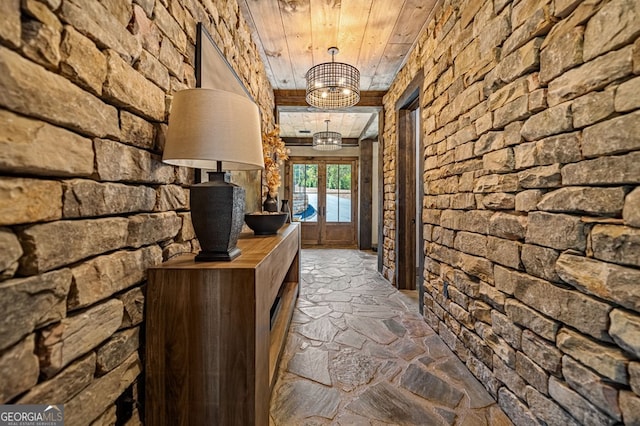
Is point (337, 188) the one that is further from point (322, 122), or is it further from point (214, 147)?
point (214, 147)

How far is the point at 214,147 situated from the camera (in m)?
1.00

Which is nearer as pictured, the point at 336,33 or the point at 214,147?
the point at 214,147

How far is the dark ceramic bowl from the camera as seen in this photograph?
1949 mm

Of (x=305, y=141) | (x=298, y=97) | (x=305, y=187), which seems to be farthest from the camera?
(x=305, y=187)

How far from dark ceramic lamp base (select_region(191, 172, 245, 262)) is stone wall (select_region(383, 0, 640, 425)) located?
4.30 feet

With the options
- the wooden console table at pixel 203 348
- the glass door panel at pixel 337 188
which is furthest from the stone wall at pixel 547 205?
the glass door panel at pixel 337 188

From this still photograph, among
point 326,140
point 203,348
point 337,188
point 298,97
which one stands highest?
point 298,97

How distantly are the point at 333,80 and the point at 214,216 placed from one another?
221 centimetres

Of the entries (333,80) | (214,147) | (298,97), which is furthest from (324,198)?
(214,147)

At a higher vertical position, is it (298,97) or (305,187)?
(298,97)

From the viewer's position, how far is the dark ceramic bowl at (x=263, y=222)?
1949 millimetres

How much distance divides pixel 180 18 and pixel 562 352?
86.0 inches

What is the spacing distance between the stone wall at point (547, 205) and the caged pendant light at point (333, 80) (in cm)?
100

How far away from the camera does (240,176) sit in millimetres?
2191
